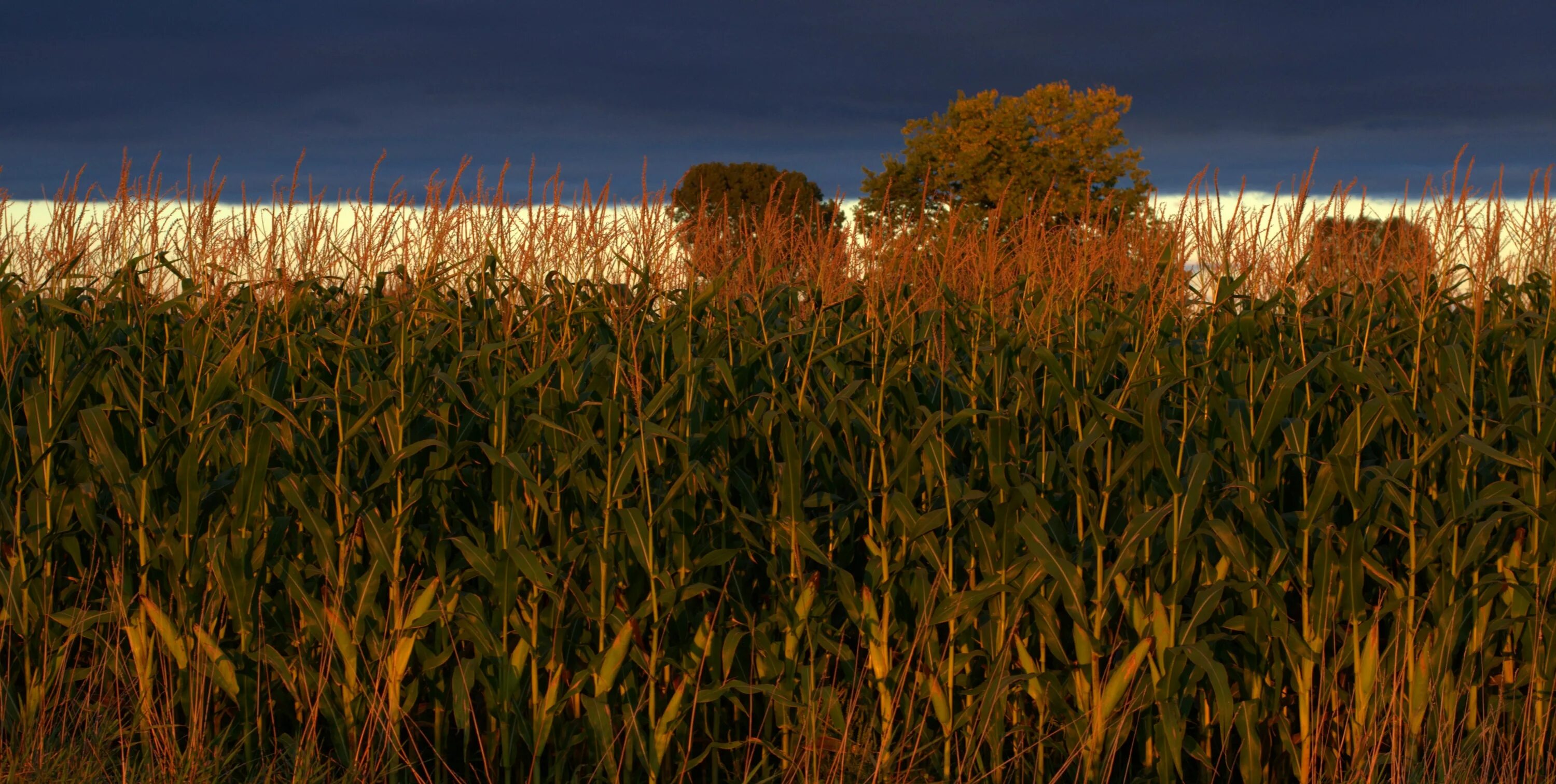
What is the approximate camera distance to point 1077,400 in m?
3.93

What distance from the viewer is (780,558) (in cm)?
383

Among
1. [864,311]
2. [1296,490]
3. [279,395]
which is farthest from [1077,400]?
[279,395]

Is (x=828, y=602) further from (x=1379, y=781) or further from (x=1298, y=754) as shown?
(x=1379, y=781)

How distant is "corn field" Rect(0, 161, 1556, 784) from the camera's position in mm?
3686

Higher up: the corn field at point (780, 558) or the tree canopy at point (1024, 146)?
the tree canopy at point (1024, 146)

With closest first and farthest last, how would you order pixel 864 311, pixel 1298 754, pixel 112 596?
pixel 1298 754
pixel 112 596
pixel 864 311

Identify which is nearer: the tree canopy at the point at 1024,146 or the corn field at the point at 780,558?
the corn field at the point at 780,558

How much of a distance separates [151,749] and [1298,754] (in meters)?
4.03

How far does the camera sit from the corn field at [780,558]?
145 inches

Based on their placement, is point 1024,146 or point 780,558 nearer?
point 780,558

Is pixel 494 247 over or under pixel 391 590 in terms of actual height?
over

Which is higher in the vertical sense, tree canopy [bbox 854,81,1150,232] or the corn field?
tree canopy [bbox 854,81,1150,232]

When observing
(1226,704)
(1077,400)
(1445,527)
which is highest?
(1077,400)

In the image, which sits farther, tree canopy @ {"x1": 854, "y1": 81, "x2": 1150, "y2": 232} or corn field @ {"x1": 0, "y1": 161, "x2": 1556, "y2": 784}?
tree canopy @ {"x1": 854, "y1": 81, "x2": 1150, "y2": 232}
